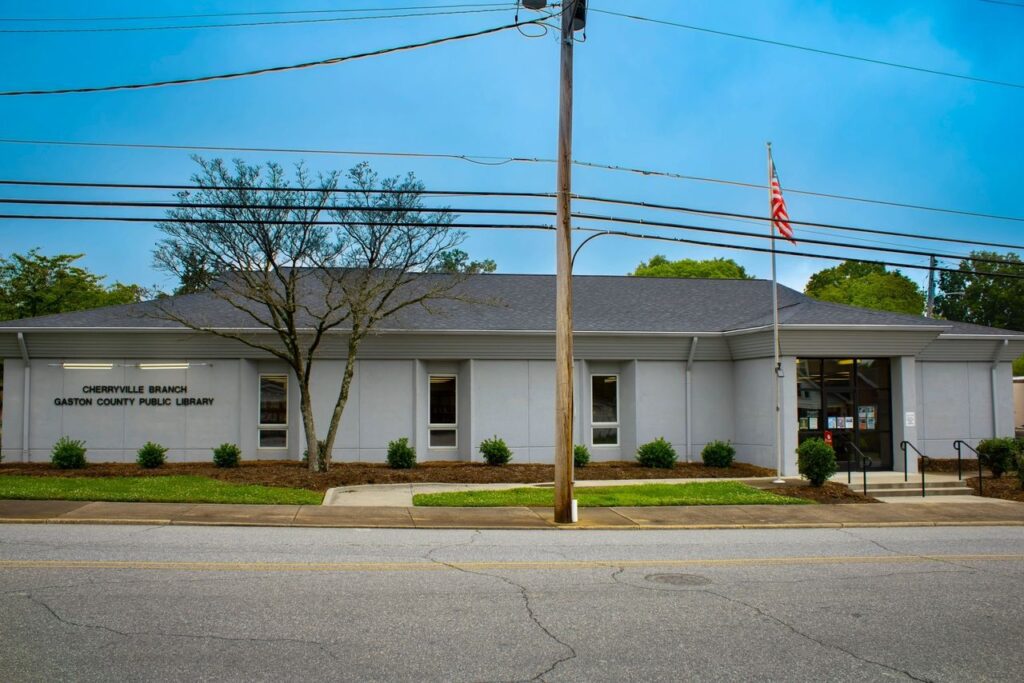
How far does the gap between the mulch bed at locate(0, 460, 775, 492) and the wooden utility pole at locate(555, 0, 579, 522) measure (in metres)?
6.25

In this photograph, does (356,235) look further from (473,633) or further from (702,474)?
(473,633)

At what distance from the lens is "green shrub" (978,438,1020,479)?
71.4 feet

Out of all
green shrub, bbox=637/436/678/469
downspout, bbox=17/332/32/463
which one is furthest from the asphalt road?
downspout, bbox=17/332/32/463

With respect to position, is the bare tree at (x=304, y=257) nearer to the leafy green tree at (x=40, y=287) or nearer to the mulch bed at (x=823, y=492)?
the mulch bed at (x=823, y=492)

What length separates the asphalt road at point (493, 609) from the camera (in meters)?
6.29

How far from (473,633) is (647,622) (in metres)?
1.65

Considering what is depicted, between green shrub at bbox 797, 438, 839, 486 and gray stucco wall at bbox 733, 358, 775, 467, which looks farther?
gray stucco wall at bbox 733, 358, 775, 467

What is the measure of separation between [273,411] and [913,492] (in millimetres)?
17378

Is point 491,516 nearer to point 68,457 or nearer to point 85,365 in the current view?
point 68,457

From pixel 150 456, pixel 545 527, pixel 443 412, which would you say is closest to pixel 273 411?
pixel 150 456

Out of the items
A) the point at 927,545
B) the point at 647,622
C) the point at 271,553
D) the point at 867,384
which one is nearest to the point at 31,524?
the point at 271,553

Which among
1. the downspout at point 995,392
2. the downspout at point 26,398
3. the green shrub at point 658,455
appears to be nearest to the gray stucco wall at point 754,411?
the green shrub at point 658,455

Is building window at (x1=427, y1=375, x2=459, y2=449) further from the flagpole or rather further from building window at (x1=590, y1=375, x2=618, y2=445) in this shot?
the flagpole

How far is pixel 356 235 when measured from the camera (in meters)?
21.8
